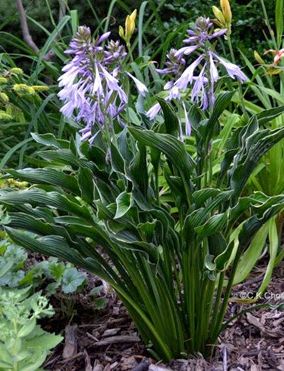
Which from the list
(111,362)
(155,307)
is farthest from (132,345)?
(155,307)

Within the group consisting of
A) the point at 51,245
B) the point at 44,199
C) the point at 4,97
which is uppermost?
the point at 44,199

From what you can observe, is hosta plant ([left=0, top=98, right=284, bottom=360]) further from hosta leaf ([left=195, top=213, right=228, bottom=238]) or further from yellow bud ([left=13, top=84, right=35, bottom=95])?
yellow bud ([left=13, top=84, right=35, bottom=95])

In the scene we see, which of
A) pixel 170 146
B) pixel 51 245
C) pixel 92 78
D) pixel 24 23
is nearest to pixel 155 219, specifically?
pixel 170 146

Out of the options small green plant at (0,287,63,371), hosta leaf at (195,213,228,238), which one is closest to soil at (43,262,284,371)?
hosta leaf at (195,213,228,238)

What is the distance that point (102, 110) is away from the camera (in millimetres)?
1899

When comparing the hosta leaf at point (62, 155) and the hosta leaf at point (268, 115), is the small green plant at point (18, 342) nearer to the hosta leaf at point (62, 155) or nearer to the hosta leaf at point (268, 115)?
the hosta leaf at point (62, 155)

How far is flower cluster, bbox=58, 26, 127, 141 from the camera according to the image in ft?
6.06

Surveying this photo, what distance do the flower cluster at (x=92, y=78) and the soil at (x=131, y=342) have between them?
2.79 ft

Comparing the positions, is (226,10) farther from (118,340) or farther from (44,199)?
(118,340)

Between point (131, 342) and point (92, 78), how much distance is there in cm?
101

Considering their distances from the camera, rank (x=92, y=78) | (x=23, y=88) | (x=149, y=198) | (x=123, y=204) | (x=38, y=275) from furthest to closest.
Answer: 1. (x=23, y=88)
2. (x=38, y=275)
3. (x=149, y=198)
4. (x=92, y=78)
5. (x=123, y=204)

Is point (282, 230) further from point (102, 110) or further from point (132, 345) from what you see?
point (102, 110)

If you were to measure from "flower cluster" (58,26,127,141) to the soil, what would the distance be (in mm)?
851

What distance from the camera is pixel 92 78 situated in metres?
1.91
